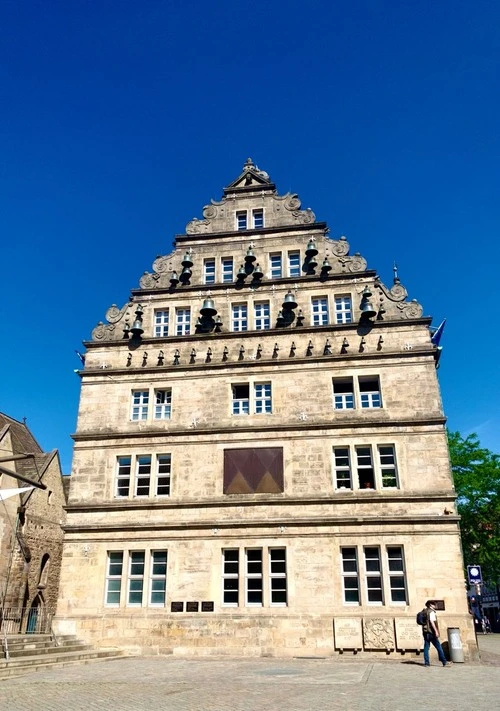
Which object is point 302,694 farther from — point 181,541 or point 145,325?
→ point 145,325

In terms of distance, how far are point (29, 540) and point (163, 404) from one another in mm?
12383

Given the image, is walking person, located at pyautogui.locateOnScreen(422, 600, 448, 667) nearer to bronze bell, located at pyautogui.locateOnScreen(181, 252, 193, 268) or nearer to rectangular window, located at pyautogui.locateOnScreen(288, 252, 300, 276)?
rectangular window, located at pyautogui.locateOnScreen(288, 252, 300, 276)

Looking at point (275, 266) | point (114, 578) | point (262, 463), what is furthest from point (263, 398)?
point (114, 578)

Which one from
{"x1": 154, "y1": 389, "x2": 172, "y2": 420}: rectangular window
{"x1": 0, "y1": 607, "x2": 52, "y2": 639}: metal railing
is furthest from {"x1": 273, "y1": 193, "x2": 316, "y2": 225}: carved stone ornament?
{"x1": 0, "y1": 607, "x2": 52, "y2": 639}: metal railing

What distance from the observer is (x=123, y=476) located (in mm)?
23844

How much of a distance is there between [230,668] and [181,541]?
6260mm

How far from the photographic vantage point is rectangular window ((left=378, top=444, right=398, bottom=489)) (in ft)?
71.8

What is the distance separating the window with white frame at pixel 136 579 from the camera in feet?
71.8

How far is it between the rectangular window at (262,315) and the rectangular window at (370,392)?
488 cm

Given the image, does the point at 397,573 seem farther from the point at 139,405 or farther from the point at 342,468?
the point at 139,405

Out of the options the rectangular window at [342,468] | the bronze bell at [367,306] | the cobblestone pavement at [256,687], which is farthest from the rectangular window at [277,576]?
the bronze bell at [367,306]

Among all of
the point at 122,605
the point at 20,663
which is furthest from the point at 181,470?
the point at 20,663

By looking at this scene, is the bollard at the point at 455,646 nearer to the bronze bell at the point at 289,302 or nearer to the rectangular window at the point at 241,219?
the bronze bell at the point at 289,302

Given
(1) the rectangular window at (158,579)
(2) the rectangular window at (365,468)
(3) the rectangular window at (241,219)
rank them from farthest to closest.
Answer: (3) the rectangular window at (241,219)
(2) the rectangular window at (365,468)
(1) the rectangular window at (158,579)
